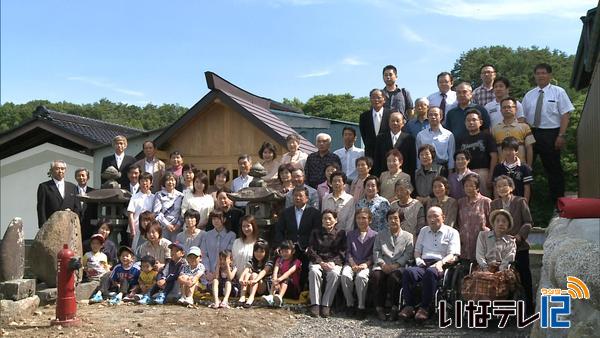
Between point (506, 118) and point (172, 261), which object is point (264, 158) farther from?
point (506, 118)

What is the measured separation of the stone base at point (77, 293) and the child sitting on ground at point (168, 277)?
2.73 feet

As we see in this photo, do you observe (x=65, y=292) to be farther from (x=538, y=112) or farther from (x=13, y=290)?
(x=538, y=112)

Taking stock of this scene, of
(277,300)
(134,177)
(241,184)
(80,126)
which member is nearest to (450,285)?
(277,300)

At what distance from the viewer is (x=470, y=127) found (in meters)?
7.96

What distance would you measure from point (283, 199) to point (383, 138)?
1.64 meters

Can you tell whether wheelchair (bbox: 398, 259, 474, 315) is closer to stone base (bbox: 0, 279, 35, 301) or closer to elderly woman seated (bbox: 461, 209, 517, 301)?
elderly woman seated (bbox: 461, 209, 517, 301)

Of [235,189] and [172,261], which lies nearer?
[172,261]

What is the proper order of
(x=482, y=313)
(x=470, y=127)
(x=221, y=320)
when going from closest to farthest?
(x=482, y=313) → (x=221, y=320) → (x=470, y=127)

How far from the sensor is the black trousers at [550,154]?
332 inches

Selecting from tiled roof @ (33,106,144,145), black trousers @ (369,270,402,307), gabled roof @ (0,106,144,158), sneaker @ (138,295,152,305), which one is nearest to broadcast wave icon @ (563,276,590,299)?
black trousers @ (369,270,402,307)

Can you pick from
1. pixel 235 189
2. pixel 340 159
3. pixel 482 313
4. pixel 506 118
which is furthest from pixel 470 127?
pixel 235 189

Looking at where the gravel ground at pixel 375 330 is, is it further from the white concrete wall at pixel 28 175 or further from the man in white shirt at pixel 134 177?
the white concrete wall at pixel 28 175

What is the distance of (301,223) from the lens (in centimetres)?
800

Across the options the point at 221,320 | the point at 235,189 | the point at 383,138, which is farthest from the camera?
the point at 235,189
